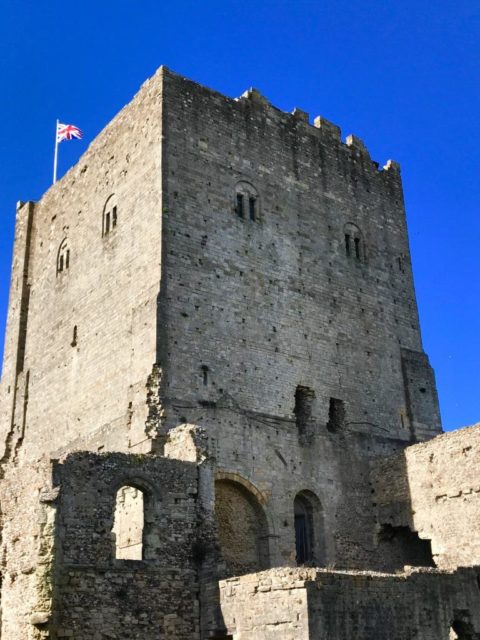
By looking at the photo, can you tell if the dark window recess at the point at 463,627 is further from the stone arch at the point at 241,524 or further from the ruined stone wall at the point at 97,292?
the ruined stone wall at the point at 97,292

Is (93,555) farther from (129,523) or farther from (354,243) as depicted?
(354,243)

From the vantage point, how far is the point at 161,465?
54.6ft

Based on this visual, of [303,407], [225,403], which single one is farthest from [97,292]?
[303,407]

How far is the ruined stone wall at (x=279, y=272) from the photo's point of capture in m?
22.1

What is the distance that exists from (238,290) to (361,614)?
419 inches

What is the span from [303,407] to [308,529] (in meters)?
3.30

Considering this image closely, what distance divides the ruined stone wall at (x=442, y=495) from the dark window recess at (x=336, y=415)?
1860 mm

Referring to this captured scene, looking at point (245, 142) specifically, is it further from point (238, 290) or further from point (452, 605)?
point (452, 605)

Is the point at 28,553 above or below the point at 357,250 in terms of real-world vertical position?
below

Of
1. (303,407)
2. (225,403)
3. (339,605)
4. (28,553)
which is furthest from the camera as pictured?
(303,407)

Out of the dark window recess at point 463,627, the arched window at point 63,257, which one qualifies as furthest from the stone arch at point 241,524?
the arched window at point 63,257

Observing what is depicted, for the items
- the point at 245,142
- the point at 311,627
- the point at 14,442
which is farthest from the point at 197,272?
the point at 311,627

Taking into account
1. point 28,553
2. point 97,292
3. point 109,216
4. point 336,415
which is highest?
point 109,216

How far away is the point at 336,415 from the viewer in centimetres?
2391
